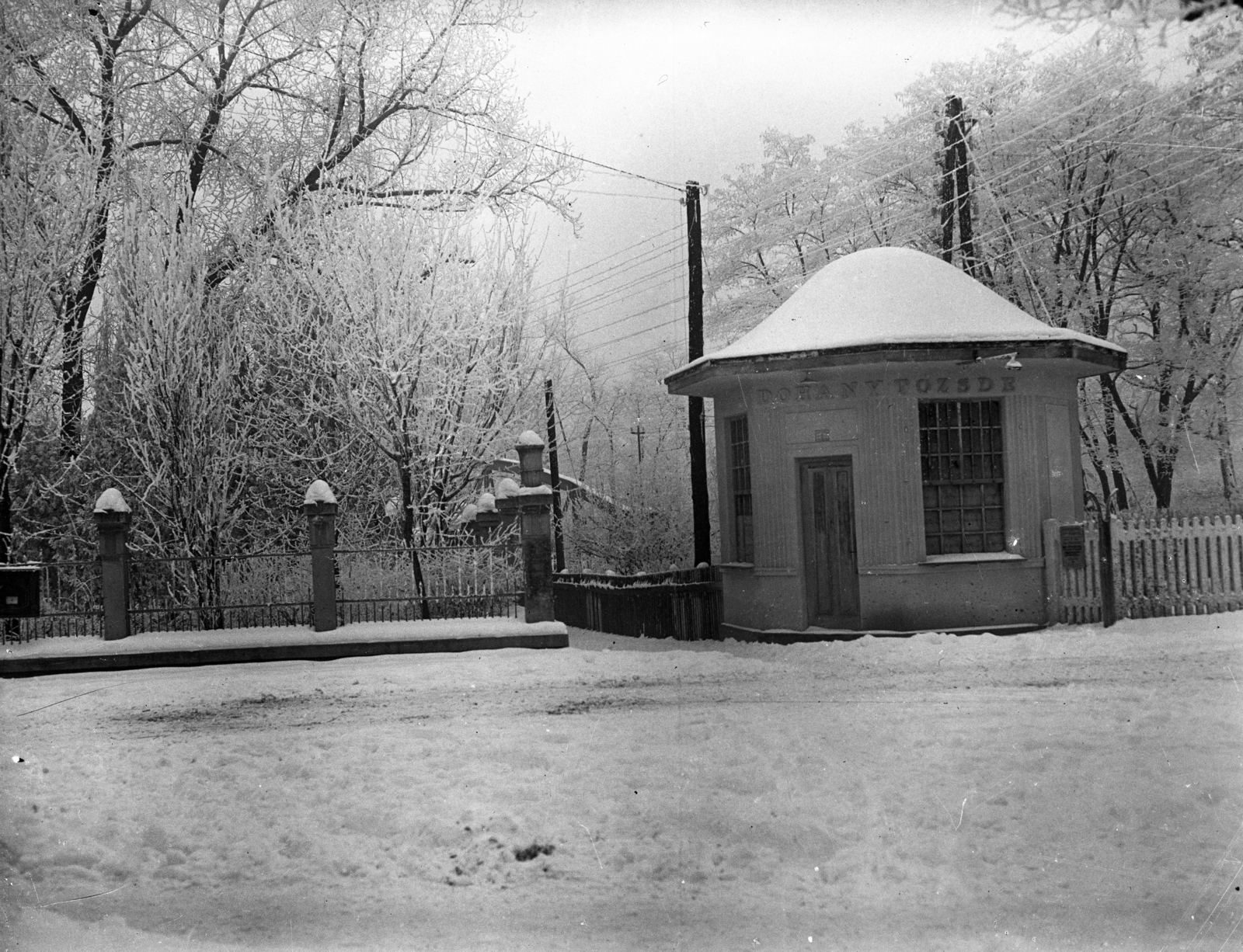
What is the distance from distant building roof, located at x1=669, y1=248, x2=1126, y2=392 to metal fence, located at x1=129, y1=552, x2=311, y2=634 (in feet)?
18.0

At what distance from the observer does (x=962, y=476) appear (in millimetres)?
12016

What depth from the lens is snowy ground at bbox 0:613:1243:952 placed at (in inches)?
183

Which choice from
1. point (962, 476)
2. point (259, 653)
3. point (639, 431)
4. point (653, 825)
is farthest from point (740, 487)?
point (639, 431)

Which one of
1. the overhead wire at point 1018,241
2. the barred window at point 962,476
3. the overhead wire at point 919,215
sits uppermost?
the overhead wire at point 919,215

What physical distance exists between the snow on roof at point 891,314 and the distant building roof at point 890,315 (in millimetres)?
11

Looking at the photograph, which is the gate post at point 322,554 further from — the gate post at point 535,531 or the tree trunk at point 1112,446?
the tree trunk at point 1112,446

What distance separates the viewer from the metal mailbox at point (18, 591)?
6375mm

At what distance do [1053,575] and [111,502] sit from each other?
10.9m

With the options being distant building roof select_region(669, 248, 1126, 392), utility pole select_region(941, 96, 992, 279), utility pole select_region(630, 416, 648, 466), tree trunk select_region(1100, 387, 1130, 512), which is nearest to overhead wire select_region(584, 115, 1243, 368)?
utility pole select_region(941, 96, 992, 279)

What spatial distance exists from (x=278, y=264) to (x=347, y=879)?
35.9ft

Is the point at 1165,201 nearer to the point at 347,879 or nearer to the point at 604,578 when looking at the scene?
the point at 604,578

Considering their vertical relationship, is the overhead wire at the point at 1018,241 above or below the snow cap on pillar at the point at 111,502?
above

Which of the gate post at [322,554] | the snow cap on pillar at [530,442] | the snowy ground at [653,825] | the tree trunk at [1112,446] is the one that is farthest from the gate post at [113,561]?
the tree trunk at [1112,446]

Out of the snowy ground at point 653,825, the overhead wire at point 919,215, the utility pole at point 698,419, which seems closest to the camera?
the snowy ground at point 653,825
